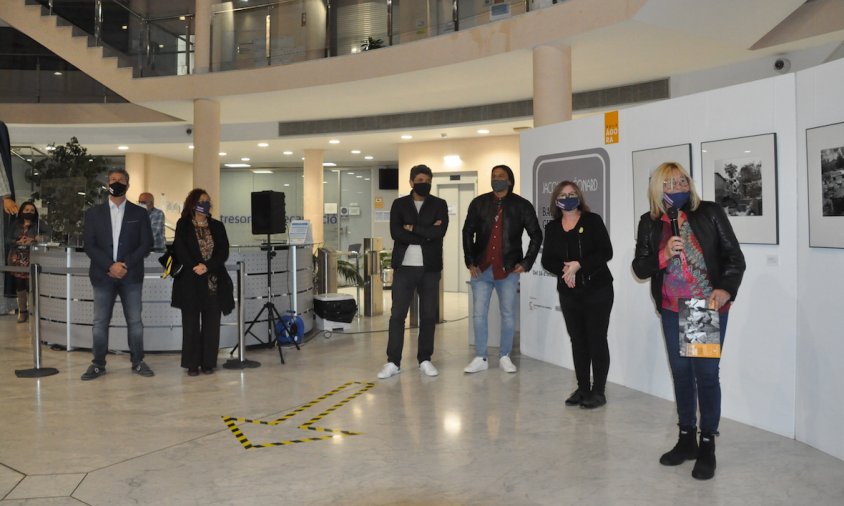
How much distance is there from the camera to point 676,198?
11.6ft

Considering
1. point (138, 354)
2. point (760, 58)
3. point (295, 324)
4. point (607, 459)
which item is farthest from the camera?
point (760, 58)

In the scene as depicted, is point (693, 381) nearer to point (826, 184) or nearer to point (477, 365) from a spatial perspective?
point (826, 184)

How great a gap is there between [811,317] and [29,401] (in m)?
5.15

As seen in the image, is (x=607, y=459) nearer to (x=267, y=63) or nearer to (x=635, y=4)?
(x=635, y=4)

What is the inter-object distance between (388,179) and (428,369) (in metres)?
13.4

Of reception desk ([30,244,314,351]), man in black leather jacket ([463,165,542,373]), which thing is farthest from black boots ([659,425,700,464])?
reception desk ([30,244,314,351])

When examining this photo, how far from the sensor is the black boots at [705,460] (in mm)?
3527

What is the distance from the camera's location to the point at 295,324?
7.63m

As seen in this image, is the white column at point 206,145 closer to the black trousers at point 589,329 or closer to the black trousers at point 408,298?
the black trousers at point 408,298

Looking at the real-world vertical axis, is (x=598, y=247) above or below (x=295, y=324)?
above

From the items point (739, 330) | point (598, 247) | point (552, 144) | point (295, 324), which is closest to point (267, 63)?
point (295, 324)

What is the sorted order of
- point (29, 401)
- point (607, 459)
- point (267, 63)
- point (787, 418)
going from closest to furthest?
1. point (607, 459)
2. point (787, 418)
3. point (29, 401)
4. point (267, 63)

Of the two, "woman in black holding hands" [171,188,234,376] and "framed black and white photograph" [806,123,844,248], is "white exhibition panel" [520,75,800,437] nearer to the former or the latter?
"framed black and white photograph" [806,123,844,248]

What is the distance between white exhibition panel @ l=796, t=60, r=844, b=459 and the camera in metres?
3.82
